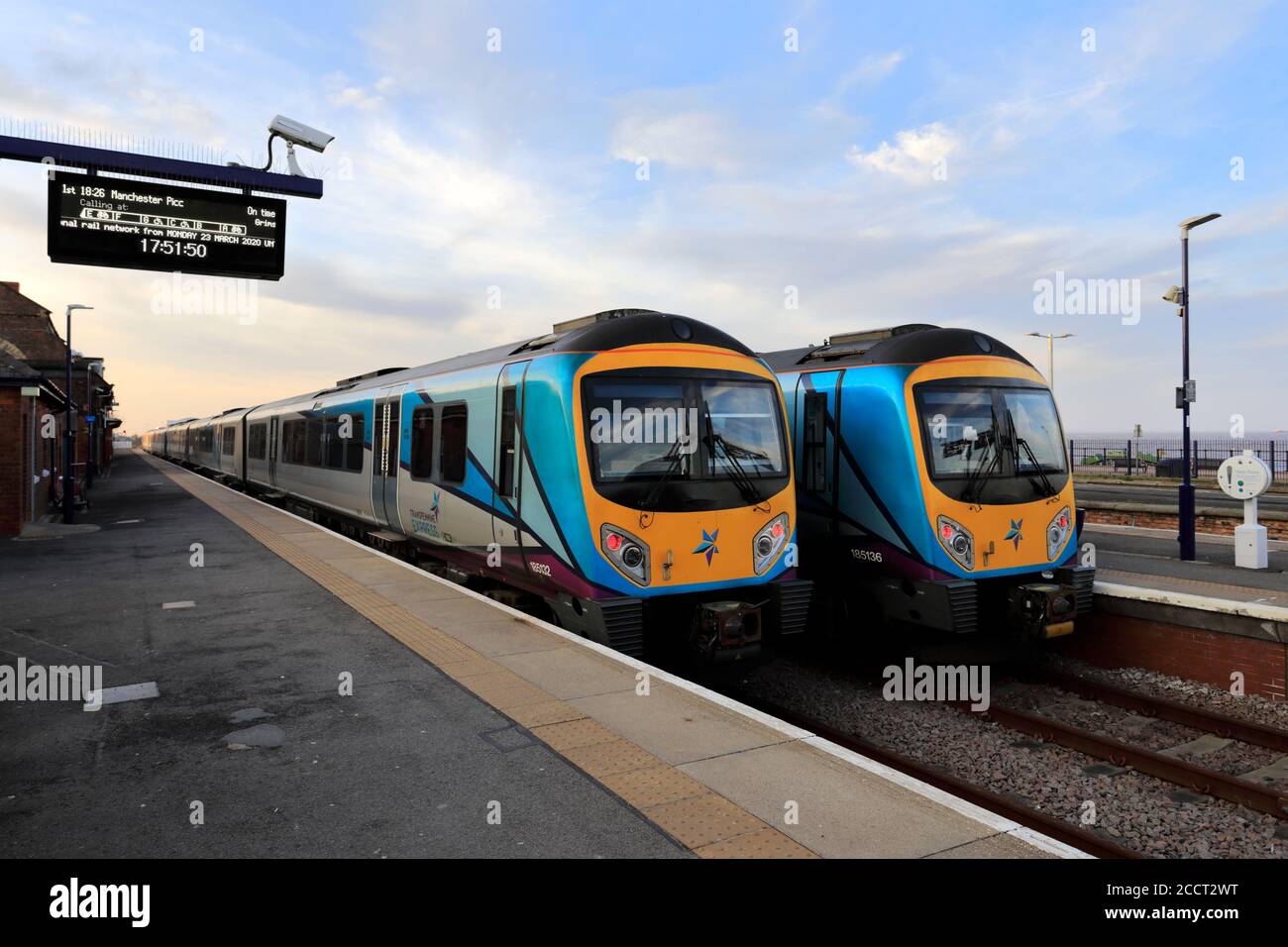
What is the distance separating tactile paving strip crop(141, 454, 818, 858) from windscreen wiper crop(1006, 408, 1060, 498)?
572cm

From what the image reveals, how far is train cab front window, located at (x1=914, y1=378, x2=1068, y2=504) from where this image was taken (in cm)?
834

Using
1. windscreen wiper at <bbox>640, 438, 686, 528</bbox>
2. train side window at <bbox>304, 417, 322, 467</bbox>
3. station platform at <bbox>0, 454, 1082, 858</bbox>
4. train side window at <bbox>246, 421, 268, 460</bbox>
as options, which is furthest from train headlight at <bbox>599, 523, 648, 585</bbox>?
train side window at <bbox>246, 421, 268, 460</bbox>

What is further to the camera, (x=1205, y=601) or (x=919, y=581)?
(x=1205, y=601)

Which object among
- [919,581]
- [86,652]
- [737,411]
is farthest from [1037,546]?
[86,652]

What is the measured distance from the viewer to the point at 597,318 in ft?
26.9

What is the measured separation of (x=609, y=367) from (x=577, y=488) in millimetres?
1127

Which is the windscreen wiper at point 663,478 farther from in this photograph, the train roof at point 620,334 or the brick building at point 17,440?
the brick building at point 17,440

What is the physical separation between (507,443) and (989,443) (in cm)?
494

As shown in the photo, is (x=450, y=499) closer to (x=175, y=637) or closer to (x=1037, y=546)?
(x=175, y=637)

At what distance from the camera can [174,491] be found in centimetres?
2714

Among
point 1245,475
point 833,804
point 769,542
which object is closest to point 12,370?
point 769,542

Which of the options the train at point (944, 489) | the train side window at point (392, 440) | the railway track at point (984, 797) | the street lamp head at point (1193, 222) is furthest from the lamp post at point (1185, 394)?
the train side window at point (392, 440)

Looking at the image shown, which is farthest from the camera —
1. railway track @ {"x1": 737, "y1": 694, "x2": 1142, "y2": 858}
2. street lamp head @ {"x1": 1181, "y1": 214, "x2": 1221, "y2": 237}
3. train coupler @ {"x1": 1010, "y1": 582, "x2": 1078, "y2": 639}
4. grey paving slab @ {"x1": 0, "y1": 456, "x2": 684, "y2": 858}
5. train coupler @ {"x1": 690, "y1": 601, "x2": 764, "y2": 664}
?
street lamp head @ {"x1": 1181, "y1": 214, "x2": 1221, "y2": 237}

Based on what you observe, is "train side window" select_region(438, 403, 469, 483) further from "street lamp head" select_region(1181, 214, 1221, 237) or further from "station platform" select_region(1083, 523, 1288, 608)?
"street lamp head" select_region(1181, 214, 1221, 237)
